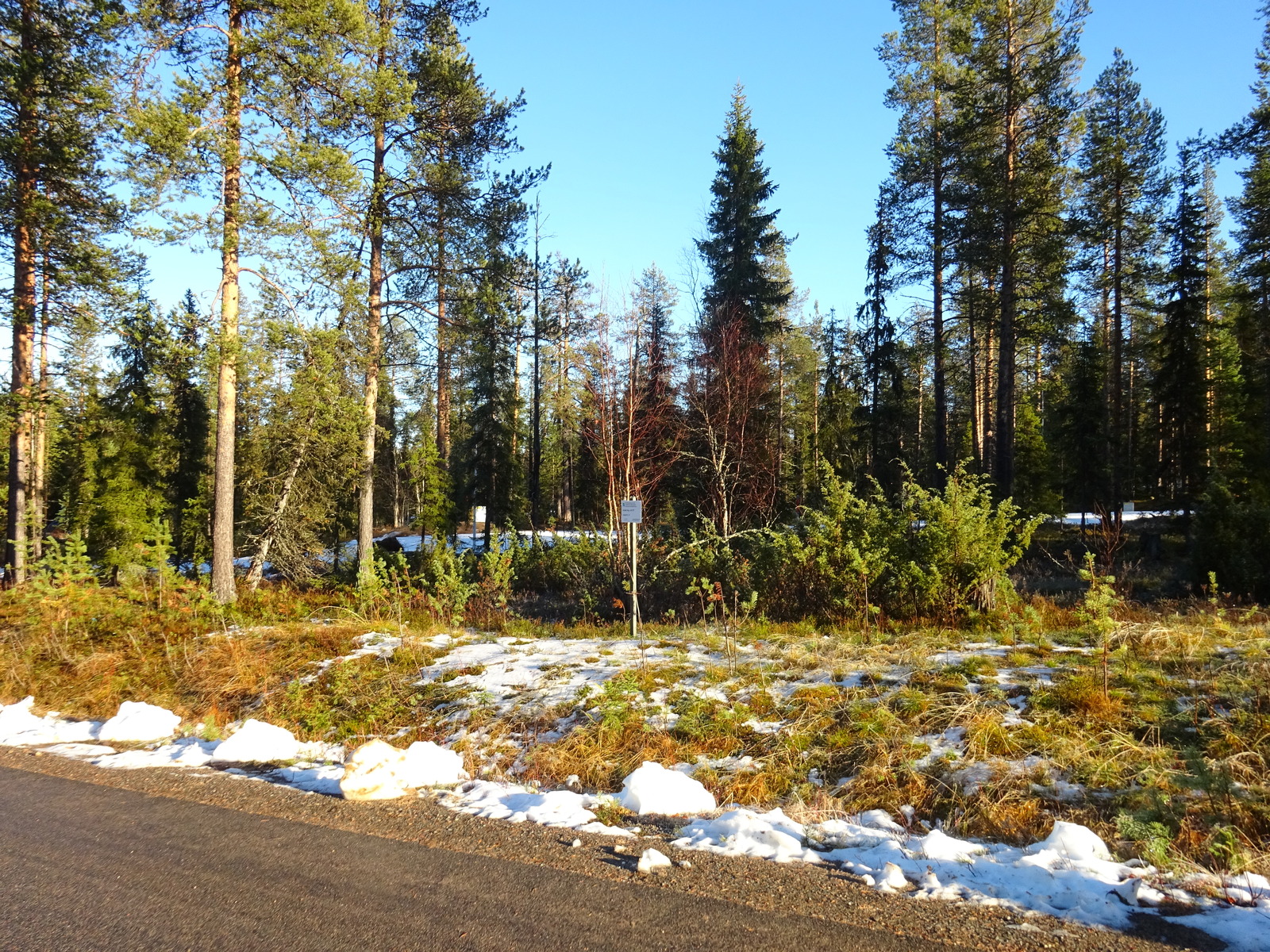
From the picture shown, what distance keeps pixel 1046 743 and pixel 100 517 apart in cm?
2979

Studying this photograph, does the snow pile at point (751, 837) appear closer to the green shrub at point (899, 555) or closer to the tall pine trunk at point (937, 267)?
the green shrub at point (899, 555)

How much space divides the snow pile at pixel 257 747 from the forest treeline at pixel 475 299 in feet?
16.4

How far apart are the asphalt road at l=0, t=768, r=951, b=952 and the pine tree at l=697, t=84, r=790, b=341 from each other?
2541 centimetres

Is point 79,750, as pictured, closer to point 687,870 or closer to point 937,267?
point 687,870

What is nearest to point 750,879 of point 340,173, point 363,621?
point 363,621

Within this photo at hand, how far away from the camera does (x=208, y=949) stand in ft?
10.3

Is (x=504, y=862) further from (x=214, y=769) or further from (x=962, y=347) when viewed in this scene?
(x=962, y=347)

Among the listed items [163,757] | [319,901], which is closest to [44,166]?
[163,757]

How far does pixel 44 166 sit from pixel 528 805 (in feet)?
53.9

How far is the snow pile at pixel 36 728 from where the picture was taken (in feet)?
23.2

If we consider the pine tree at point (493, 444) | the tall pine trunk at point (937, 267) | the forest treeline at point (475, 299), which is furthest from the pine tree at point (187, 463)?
the tall pine trunk at point (937, 267)

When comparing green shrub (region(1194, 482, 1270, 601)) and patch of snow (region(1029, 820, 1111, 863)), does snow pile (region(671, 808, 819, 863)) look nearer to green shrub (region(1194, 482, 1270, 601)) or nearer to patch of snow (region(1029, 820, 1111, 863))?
patch of snow (region(1029, 820, 1111, 863))

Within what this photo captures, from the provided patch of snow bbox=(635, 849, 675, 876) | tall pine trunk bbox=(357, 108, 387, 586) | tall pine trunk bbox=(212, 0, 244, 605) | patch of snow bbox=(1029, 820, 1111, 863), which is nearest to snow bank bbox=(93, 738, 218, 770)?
patch of snow bbox=(635, 849, 675, 876)

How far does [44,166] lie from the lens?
14.5 meters
